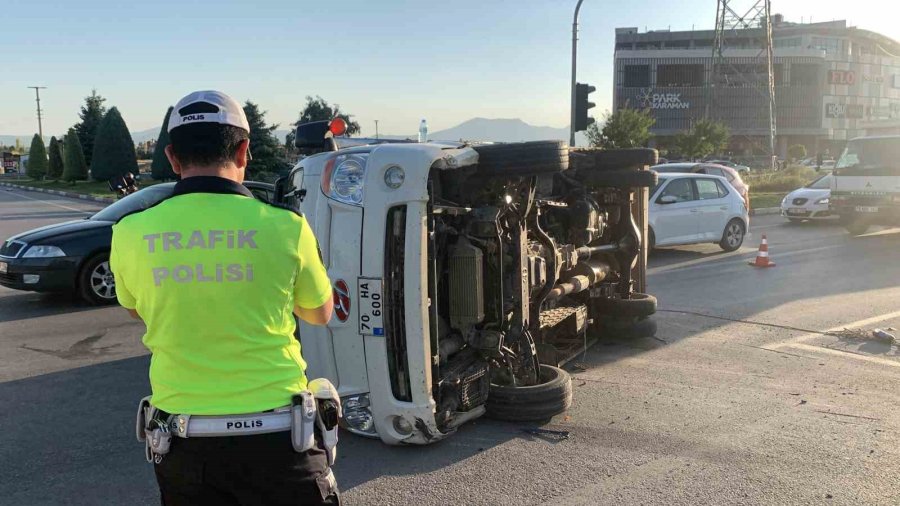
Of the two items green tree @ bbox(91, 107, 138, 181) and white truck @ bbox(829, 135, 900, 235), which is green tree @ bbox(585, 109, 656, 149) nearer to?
white truck @ bbox(829, 135, 900, 235)

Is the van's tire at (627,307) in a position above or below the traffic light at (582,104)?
below

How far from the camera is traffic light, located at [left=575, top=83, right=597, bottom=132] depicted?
48.2 ft

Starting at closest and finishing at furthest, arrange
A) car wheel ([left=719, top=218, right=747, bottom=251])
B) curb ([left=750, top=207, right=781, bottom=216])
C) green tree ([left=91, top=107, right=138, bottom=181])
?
car wheel ([left=719, top=218, right=747, bottom=251]) → curb ([left=750, top=207, right=781, bottom=216]) → green tree ([left=91, top=107, right=138, bottom=181])

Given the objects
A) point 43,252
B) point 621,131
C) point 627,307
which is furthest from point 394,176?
point 621,131

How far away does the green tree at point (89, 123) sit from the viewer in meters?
49.4

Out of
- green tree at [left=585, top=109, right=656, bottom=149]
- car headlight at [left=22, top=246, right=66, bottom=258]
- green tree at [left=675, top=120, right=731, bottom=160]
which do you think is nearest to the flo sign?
green tree at [left=675, top=120, right=731, bottom=160]

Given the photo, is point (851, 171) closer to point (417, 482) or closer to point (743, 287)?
point (743, 287)

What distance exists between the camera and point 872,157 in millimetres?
15102

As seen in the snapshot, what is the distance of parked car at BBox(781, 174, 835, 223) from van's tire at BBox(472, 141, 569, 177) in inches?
638

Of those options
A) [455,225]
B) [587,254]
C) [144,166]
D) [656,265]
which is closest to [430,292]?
[455,225]

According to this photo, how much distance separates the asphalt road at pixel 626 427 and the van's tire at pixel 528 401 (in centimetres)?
11

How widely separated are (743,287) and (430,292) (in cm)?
701

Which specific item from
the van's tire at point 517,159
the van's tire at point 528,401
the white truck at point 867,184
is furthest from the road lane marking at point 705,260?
the van's tire at point 517,159

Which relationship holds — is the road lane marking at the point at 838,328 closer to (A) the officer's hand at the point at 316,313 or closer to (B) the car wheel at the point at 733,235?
(B) the car wheel at the point at 733,235
